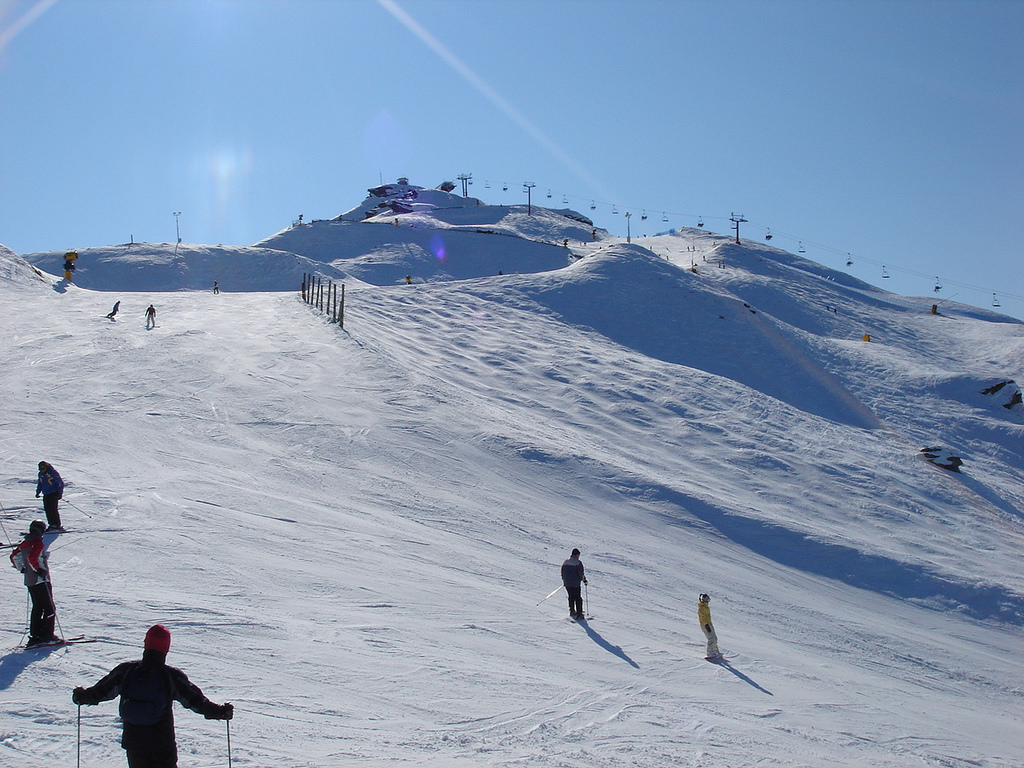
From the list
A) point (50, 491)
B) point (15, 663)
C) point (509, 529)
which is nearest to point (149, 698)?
point (15, 663)

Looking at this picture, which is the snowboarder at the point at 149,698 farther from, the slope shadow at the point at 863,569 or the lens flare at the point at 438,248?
the lens flare at the point at 438,248

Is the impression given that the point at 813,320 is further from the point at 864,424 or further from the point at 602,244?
the point at 602,244

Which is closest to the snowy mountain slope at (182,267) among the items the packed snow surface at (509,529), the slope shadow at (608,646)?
the packed snow surface at (509,529)

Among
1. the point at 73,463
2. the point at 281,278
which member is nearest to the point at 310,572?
the point at 73,463

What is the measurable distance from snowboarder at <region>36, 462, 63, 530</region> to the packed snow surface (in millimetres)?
448

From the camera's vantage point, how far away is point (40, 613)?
8305 millimetres

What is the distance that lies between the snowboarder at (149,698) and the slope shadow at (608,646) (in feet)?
23.1

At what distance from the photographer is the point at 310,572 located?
12.2m

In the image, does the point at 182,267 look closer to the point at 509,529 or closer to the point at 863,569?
the point at 509,529

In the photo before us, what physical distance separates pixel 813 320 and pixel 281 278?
32642 mm

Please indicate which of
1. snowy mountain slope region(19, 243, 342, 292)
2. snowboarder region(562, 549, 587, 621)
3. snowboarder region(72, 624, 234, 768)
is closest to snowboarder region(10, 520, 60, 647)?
snowboarder region(72, 624, 234, 768)

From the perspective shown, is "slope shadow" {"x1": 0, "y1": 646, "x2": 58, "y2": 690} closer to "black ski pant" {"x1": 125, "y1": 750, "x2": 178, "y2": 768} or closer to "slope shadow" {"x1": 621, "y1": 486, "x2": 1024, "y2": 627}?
"black ski pant" {"x1": 125, "y1": 750, "x2": 178, "y2": 768}

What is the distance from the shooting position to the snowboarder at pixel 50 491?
12570 mm

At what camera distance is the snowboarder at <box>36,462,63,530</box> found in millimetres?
12570
